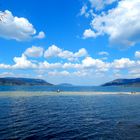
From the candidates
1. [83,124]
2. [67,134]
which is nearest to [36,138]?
[67,134]

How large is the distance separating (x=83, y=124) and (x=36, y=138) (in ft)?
43.7

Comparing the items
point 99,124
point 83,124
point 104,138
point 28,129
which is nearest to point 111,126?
point 99,124

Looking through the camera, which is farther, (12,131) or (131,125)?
(131,125)

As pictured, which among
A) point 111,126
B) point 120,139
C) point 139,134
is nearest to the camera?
point 120,139

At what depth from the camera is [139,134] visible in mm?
35969

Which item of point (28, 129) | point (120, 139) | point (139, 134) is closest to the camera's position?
point (120, 139)

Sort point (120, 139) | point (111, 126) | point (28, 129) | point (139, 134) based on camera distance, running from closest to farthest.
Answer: point (120, 139) < point (139, 134) < point (28, 129) < point (111, 126)

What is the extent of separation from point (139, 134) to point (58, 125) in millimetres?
14994

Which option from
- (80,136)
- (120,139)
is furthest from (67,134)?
(120,139)

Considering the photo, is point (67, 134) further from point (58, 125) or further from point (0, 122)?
point (0, 122)

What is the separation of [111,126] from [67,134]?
397 inches

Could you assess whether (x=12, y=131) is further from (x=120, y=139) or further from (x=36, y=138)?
(x=120, y=139)

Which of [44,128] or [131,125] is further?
[131,125]

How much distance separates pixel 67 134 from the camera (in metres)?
36.5
